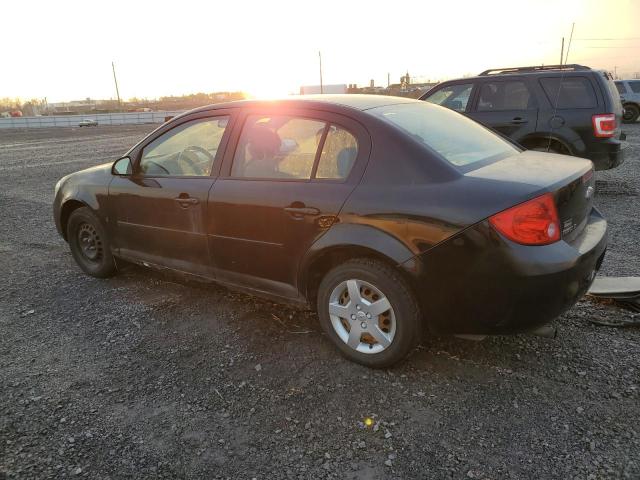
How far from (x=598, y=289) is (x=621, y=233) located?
2.21m

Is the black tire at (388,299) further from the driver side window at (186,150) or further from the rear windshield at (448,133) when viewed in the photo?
the driver side window at (186,150)

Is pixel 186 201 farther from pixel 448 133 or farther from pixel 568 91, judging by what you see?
pixel 568 91

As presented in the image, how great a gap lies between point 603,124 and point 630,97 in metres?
16.5

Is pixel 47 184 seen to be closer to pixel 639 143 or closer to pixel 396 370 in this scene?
pixel 396 370

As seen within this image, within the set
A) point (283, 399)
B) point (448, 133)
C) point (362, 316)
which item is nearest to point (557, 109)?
point (448, 133)

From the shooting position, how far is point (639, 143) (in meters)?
13.7

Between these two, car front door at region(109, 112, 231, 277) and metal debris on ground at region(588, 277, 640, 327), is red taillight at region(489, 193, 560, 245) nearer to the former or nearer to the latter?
metal debris on ground at region(588, 277, 640, 327)

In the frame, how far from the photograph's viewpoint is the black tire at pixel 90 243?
449cm

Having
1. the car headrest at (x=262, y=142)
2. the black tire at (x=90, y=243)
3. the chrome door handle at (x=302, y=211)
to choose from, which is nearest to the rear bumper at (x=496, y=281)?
the chrome door handle at (x=302, y=211)

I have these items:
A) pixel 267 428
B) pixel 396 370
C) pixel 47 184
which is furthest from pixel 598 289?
pixel 47 184

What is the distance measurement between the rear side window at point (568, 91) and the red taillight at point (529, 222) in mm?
5416

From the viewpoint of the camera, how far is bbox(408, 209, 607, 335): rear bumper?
95.7 inches

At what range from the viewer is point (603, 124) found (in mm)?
6816

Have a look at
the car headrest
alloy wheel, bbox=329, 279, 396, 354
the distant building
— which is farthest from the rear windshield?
the distant building
